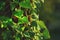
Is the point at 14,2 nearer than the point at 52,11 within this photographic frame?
Yes

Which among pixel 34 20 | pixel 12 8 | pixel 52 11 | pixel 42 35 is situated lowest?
pixel 52 11

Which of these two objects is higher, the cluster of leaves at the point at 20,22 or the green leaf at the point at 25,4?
the green leaf at the point at 25,4

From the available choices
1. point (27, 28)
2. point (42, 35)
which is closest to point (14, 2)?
point (27, 28)

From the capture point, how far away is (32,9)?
6.30 ft

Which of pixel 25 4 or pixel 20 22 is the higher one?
pixel 25 4

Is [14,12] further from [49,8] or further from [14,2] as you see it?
[49,8]

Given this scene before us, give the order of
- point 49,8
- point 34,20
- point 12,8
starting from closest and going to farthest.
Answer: point 12,8, point 34,20, point 49,8

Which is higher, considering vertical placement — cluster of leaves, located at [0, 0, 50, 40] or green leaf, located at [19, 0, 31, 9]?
green leaf, located at [19, 0, 31, 9]

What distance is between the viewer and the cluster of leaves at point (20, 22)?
182 cm

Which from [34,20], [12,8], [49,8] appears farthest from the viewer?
[49,8]

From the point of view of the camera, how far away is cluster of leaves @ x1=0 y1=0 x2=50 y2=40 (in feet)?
5.96

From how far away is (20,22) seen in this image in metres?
1.82

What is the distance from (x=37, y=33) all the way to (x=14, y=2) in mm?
315

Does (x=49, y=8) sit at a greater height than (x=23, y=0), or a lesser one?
lesser
